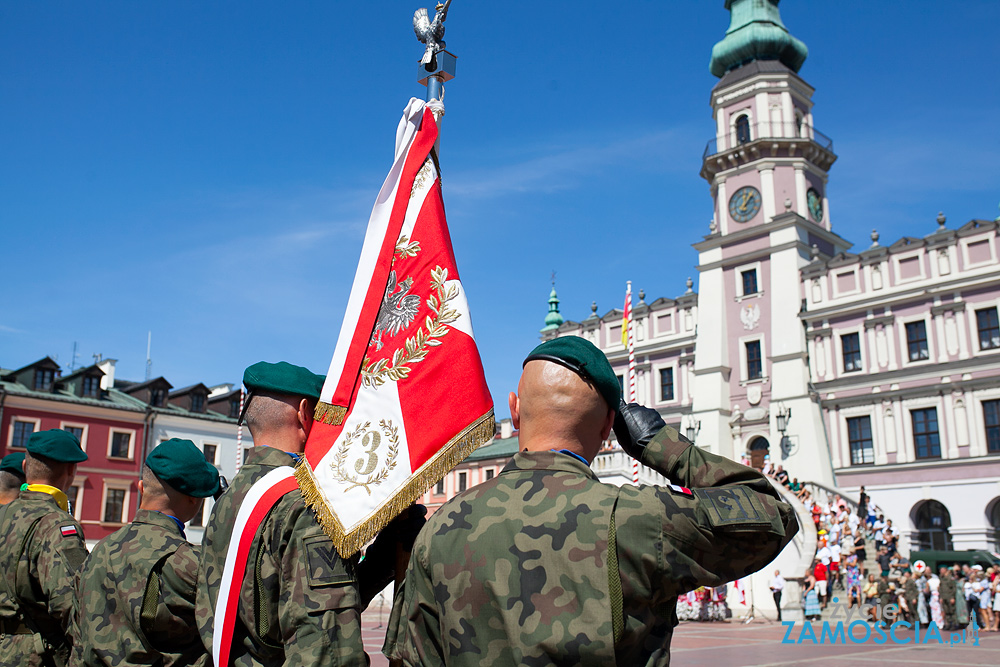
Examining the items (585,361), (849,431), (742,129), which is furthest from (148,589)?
(742,129)

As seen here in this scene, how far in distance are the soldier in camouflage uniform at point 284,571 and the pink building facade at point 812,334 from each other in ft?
101

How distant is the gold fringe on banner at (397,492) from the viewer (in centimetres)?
296

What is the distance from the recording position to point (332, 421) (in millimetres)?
3418

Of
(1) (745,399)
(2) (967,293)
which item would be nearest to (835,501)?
(1) (745,399)

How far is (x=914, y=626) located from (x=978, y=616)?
2581 mm

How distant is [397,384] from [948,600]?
20825 millimetres

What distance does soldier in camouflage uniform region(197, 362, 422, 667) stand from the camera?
2752 mm

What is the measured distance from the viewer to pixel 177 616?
12.4 ft

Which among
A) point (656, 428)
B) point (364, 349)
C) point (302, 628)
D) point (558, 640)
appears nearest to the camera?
point (558, 640)

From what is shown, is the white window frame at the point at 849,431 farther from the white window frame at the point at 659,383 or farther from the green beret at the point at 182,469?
the green beret at the point at 182,469

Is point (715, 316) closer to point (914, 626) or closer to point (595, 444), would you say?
point (914, 626)

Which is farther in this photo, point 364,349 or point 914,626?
point 914,626

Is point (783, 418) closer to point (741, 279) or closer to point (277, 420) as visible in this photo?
point (741, 279)

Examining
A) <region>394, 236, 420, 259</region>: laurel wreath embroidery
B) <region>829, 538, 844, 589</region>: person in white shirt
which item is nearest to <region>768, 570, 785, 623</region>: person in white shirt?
<region>829, 538, 844, 589</region>: person in white shirt
